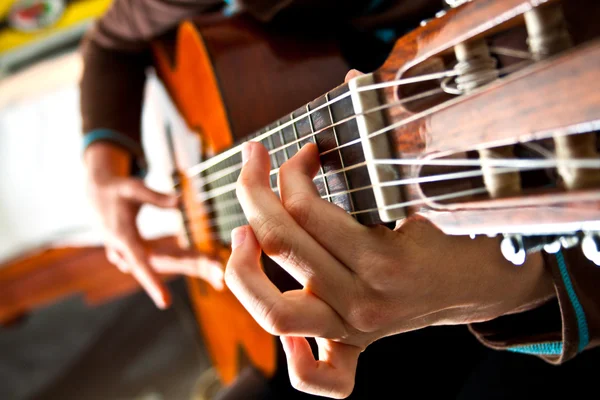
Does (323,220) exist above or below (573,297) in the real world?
above

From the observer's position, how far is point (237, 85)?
2.29 ft

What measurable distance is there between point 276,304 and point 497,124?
0.68ft

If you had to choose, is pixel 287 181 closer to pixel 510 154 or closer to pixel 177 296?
pixel 510 154

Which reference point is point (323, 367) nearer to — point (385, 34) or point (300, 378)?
point (300, 378)

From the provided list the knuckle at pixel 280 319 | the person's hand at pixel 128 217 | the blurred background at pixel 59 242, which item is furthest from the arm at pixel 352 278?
the blurred background at pixel 59 242

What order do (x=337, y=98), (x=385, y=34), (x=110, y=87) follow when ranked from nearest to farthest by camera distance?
(x=337, y=98)
(x=385, y=34)
(x=110, y=87)

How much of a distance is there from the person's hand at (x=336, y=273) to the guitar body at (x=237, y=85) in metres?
0.05

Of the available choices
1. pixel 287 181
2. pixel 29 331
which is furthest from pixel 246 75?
pixel 29 331

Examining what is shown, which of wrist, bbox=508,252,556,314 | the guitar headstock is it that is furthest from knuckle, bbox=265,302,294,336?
wrist, bbox=508,252,556,314

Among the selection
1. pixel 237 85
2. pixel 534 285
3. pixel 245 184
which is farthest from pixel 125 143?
pixel 534 285

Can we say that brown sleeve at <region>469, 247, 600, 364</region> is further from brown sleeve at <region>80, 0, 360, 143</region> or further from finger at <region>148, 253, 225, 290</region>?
brown sleeve at <region>80, 0, 360, 143</region>

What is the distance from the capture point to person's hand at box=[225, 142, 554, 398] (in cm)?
39

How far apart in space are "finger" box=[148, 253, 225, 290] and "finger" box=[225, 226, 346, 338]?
42 cm

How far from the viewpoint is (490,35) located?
30cm
